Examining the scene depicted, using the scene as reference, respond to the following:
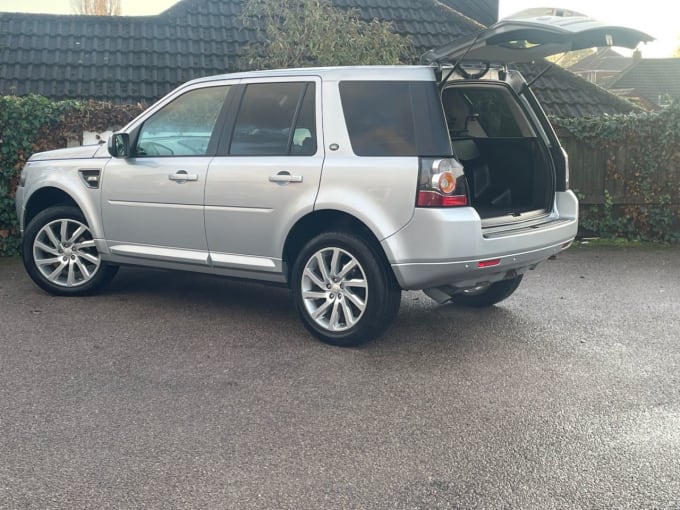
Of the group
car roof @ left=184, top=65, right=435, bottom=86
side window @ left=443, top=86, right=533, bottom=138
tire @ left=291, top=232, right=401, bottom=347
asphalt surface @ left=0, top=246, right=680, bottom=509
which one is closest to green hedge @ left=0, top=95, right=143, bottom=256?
asphalt surface @ left=0, top=246, right=680, bottom=509

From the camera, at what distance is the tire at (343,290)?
18.7 ft

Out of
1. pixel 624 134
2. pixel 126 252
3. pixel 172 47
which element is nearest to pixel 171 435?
pixel 126 252

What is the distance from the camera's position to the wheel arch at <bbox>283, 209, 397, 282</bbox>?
18.9 feet

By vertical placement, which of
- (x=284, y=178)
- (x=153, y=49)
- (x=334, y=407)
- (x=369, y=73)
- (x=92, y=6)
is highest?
(x=92, y=6)

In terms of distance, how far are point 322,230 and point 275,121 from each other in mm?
947

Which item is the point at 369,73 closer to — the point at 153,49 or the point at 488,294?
the point at 488,294

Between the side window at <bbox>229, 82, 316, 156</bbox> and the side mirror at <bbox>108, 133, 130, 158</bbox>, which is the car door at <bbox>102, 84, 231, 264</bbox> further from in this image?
the side window at <bbox>229, 82, 316, 156</bbox>

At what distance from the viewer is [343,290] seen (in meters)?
5.87

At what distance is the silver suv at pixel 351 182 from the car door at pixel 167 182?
0.01m

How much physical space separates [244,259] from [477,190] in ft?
6.16

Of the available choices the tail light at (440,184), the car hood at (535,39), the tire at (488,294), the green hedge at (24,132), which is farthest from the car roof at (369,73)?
the green hedge at (24,132)

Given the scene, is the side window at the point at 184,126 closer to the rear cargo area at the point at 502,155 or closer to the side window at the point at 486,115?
the side window at the point at 486,115

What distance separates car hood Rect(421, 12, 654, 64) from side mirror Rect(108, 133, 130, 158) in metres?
2.62

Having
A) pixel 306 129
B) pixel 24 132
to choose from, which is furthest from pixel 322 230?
pixel 24 132
